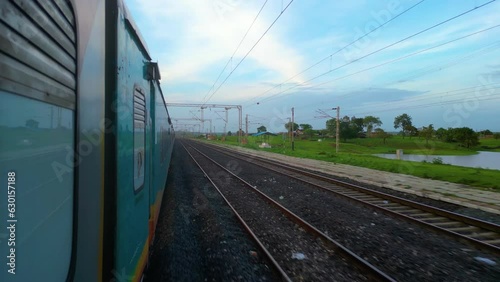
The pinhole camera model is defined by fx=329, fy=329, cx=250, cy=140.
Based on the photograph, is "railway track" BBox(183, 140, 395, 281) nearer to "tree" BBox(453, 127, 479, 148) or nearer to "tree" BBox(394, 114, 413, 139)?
"tree" BBox(453, 127, 479, 148)

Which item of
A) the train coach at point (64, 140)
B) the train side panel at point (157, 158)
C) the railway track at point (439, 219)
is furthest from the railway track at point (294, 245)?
the train coach at point (64, 140)

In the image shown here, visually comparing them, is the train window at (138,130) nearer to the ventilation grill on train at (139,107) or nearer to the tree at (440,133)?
the ventilation grill on train at (139,107)

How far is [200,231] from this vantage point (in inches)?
300

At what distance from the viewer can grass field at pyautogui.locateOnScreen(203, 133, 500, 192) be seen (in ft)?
50.7

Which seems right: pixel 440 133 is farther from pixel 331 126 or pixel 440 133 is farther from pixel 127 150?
pixel 127 150

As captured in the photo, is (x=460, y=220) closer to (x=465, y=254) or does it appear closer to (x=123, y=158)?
(x=465, y=254)

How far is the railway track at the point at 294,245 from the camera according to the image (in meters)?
5.14

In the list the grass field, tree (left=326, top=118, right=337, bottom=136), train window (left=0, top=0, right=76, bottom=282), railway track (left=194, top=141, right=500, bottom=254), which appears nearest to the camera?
train window (left=0, top=0, right=76, bottom=282)

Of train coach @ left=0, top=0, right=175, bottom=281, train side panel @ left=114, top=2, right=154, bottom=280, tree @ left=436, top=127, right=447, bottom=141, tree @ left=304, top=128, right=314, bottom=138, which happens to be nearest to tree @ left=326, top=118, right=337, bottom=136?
tree @ left=304, top=128, right=314, bottom=138

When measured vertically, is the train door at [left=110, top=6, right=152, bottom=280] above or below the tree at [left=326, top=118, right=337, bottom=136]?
below

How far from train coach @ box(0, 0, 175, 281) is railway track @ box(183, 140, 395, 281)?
344 cm

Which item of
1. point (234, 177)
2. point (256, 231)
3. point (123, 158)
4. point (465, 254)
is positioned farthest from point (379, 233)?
point (234, 177)

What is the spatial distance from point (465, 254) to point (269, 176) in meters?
10.9

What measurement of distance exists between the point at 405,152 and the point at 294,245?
171ft
